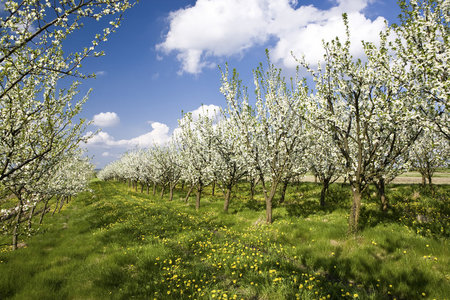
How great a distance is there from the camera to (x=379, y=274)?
22.4 feet

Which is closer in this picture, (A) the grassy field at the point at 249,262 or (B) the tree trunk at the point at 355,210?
(A) the grassy field at the point at 249,262

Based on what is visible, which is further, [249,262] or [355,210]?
[355,210]

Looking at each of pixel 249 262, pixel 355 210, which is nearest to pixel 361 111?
pixel 355 210

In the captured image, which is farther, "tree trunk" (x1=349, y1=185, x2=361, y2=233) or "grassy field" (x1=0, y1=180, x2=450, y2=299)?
"tree trunk" (x1=349, y1=185, x2=361, y2=233)

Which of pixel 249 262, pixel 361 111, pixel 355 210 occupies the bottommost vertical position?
pixel 249 262

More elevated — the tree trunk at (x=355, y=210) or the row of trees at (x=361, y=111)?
the row of trees at (x=361, y=111)

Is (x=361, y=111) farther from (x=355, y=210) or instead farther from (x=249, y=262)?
(x=249, y=262)

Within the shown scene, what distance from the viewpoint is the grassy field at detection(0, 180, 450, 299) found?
6.10 m

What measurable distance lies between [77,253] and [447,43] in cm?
1645

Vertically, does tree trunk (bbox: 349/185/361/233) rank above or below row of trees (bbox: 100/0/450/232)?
below

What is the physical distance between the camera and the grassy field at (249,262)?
6098 mm

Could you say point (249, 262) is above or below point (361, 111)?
below

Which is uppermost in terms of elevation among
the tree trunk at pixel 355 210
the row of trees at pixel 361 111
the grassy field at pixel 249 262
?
the row of trees at pixel 361 111

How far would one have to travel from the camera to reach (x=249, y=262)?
7.62 metres
